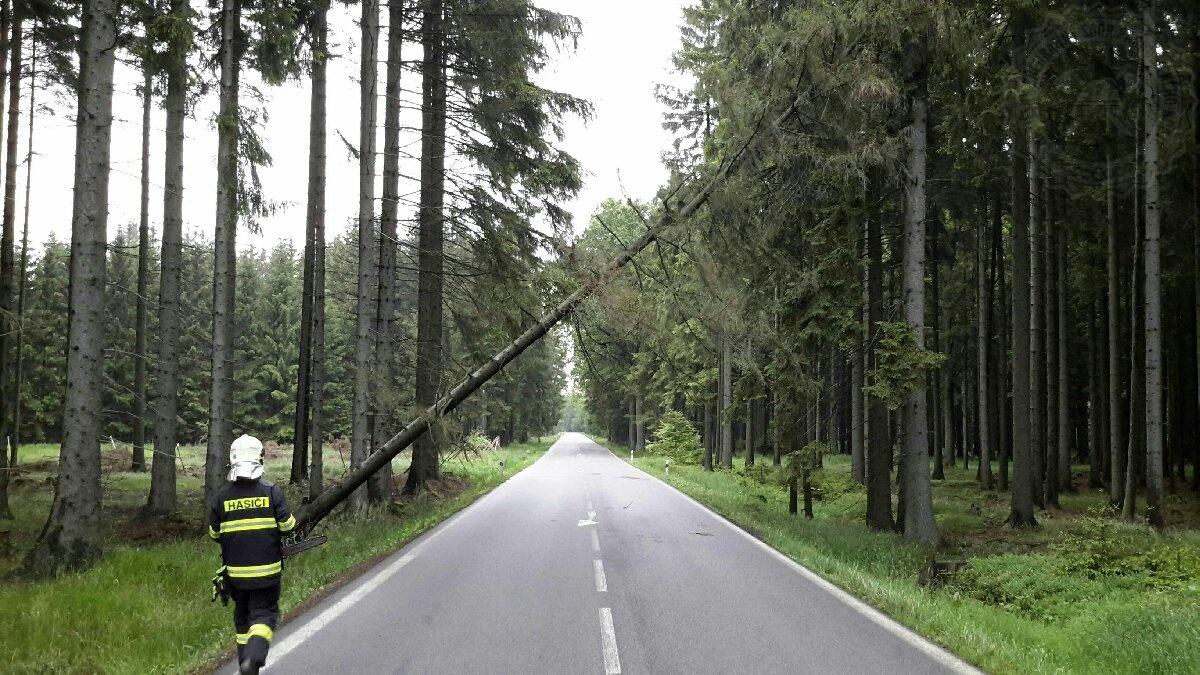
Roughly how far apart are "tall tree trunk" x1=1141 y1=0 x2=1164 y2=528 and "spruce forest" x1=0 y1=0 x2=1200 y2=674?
0.07 metres

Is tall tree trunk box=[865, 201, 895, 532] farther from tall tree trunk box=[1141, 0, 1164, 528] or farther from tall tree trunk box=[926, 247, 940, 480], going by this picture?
tall tree trunk box=[926, 247, 940, 480]

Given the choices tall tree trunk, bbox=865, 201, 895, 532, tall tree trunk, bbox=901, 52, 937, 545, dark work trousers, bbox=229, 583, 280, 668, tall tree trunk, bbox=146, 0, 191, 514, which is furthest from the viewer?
tall tree trunk, bbox=865, 201, 895, 532

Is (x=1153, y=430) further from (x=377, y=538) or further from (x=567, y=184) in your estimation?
(x=377, y=538)

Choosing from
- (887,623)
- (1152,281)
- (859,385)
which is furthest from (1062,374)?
(887,623)

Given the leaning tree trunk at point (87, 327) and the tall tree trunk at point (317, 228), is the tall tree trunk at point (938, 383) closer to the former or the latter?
the tall tree trunk at point (317, 228)

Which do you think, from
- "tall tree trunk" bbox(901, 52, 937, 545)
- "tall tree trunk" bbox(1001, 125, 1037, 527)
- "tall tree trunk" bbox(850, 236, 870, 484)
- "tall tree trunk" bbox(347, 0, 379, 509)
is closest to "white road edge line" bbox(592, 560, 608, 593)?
"tall tree trunk" bbox(347, 0, 379, 509)

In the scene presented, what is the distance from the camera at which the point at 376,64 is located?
535 inches

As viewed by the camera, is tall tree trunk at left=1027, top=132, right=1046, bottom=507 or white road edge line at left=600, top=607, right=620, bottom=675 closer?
white road edge line at left=600, top=607, right=620, bottom=675

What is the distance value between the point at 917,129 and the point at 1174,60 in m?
5.96

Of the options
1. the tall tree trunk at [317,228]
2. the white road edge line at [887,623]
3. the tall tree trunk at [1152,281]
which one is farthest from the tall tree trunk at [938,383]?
the tall tree trunk at [317,228]

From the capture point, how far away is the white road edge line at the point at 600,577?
26.8 feet

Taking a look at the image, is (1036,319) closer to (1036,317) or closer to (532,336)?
(1036,317)

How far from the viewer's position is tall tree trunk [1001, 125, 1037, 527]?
1450 cm

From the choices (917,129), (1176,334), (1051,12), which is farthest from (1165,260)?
(917,129)
